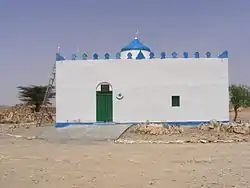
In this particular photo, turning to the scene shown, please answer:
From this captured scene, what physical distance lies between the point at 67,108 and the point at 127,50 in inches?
234

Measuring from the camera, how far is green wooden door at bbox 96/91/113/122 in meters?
22.2

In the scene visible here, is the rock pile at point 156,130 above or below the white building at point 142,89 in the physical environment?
below

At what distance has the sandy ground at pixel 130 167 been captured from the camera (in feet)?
25.4

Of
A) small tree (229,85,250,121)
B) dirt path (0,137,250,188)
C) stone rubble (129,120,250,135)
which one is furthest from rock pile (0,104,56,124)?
dirt path (0,137,250,188)

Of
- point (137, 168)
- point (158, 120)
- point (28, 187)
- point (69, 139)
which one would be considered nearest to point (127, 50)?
point (158, 120)

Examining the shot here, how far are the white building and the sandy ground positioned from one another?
23.7 feet

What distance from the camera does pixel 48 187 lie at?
7344mm

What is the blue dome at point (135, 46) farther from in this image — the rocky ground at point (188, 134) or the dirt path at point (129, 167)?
the dirt path at point (129, 167)

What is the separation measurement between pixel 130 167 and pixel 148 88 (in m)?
12.4

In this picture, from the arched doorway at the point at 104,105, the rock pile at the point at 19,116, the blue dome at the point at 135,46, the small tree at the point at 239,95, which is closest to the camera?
the arched doorway at the point at 104,105

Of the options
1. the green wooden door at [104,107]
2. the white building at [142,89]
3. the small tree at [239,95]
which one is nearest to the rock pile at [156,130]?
the white building at [142,89]

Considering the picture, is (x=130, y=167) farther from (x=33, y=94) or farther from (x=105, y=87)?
(x=33, y=94)

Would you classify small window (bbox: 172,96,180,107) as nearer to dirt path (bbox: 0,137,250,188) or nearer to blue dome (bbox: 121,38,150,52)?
blue dome (bbox: 121,38,150,52)

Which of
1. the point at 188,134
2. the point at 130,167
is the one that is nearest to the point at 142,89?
the point at 188,134
